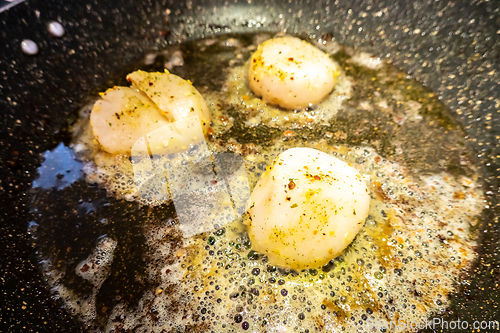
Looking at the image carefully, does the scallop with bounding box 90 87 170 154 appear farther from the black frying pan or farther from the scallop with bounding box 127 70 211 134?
the black frying pan

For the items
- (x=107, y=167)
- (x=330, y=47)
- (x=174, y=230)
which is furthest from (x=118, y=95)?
(x=330, y=47)

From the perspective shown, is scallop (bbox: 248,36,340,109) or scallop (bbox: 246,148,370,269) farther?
scallop (bbox: 248,36,340,109)

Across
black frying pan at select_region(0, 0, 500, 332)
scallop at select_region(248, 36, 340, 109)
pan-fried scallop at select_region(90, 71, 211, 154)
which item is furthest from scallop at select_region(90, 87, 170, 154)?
scallop at select_region(248, 36, 340, 109)

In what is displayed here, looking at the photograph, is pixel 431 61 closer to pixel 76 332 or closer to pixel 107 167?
pixel 107 167

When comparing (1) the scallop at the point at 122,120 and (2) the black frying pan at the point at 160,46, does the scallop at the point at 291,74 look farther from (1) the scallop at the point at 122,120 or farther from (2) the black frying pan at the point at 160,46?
(1) the scallop at the point at 122,120

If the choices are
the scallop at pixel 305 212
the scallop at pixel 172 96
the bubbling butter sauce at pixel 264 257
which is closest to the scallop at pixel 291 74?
the bubbling butter sauce at pixel 264 257
